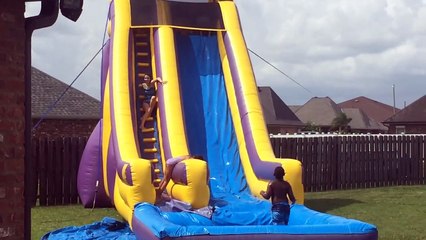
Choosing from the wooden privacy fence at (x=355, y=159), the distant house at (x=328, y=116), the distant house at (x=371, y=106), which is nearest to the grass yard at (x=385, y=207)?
the wooden privacy fence at (x=355, y=159)

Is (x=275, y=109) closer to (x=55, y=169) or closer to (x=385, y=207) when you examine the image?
(x=385, y=207)

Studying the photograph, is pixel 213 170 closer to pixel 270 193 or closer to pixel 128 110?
pixel 128 110

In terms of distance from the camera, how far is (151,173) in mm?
9078

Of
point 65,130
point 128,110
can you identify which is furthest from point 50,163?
point 65,130

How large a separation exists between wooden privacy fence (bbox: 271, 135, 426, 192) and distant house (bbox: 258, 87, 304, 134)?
27467mm

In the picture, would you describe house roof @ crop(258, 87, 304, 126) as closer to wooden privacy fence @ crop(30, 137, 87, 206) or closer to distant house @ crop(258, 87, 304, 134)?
distant house @ crop(258, 87, 304, 134)

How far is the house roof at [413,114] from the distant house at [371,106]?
38.4 meters

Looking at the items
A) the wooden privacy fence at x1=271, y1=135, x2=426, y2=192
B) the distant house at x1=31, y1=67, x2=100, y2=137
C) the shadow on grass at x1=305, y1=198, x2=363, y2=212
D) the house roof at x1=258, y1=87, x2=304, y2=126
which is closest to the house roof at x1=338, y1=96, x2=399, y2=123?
the house roof at x1=258, y1=87, x2=304, y2=126

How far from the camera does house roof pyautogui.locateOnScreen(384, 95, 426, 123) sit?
40125 millimetres

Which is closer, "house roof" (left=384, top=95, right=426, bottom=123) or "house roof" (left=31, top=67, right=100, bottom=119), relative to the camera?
"house roof" (left=31, top=67, right=100, bottom=119)

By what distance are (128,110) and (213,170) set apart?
1751 mm

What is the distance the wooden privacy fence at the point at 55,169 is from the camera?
45.9 ft

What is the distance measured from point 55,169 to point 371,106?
73179mm

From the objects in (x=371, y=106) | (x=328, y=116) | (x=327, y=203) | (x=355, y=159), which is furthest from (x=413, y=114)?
(x=371, y=106)
